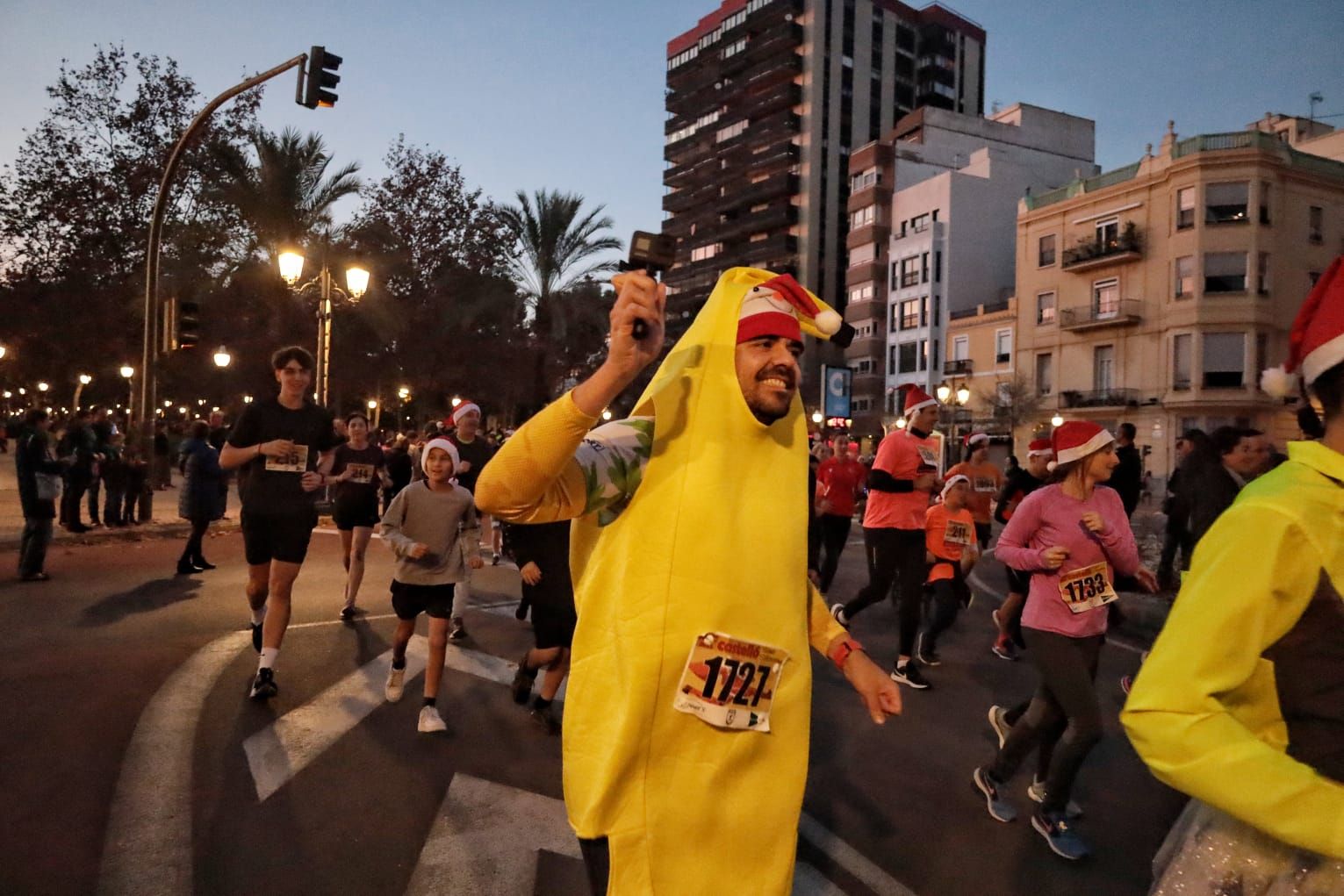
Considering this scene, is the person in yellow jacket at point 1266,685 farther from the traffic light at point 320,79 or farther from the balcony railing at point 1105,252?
the balcony railing at point 1105,252

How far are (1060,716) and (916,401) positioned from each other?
142 inches

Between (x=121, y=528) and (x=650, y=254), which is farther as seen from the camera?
(x=121, y=528)

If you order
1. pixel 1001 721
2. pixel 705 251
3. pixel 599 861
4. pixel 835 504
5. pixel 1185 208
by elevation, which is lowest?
pixel 1001 721

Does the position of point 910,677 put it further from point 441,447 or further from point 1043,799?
point 441,447

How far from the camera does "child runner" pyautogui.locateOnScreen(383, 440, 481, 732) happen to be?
5449mm

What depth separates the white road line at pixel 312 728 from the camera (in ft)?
15.1

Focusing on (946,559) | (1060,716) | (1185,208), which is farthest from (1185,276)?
(1060,716)

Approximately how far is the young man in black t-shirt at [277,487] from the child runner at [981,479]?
6794mm

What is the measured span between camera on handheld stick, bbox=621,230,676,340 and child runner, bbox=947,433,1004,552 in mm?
8331

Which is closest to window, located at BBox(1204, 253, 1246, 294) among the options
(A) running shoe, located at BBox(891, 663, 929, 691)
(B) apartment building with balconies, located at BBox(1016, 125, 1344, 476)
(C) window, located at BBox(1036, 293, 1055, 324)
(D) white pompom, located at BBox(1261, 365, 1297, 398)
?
(B) apartment building with balconies, located at BBox(1016, 125, 1344, 476)

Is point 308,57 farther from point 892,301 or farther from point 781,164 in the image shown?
point 781,164

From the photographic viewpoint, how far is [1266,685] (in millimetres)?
1494

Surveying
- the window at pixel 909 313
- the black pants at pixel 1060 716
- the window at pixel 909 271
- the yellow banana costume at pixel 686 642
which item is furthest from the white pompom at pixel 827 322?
the window at pixel 909 271

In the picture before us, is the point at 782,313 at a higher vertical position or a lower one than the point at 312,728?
higher
